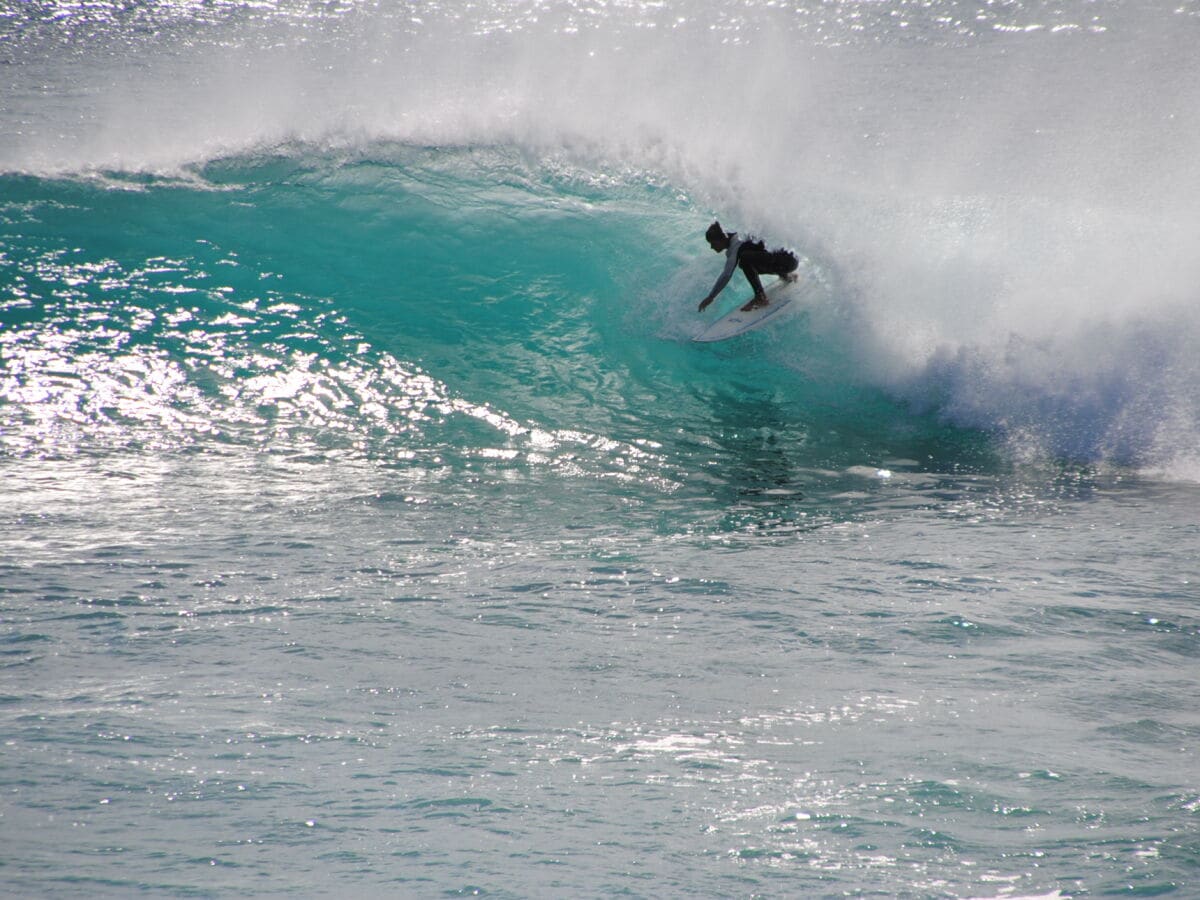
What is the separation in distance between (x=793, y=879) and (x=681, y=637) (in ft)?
5.20

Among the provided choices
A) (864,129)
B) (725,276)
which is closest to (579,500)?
(725,276)

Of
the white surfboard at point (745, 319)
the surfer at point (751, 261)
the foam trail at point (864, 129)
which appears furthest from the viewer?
the white surfboard at point (745, 319)

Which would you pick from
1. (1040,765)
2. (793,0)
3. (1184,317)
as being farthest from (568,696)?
(793,0)

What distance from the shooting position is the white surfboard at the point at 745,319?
835cm

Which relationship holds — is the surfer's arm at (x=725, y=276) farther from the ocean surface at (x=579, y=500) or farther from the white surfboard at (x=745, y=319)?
the ocean surface at (x=579, y=500)

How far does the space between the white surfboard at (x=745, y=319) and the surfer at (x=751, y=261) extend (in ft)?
0.21

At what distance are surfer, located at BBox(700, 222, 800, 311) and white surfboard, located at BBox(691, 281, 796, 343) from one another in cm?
6

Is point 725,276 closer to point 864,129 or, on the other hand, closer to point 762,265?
point 762,265

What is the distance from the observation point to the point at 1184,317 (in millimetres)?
7527

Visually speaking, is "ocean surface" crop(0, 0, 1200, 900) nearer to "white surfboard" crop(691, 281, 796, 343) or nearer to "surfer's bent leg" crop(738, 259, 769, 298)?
"white surfboard" crop(691, 281, 796, 343)

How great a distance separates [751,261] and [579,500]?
140 inches

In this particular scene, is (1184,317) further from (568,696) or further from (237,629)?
(237,629)

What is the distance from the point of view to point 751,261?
8.48 meters

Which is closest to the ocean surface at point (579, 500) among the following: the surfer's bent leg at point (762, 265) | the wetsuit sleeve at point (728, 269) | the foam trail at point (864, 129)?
the foam trail at point (864, 129)
